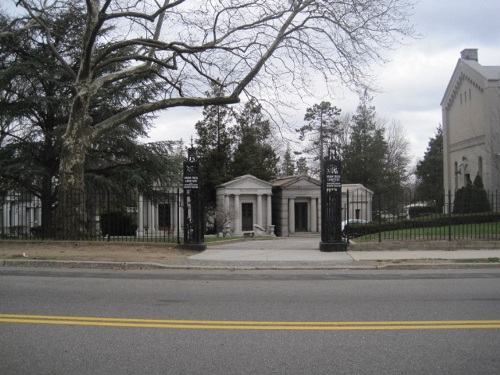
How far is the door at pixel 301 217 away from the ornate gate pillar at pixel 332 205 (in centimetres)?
2555

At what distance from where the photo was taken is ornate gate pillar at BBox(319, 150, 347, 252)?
587 inches

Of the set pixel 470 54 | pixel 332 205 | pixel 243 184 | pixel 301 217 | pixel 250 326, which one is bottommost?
pixel 250 326

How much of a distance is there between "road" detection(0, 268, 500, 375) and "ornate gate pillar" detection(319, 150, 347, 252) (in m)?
4.54

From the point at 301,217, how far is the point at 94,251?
1093 inches

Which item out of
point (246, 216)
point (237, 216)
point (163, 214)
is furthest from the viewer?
point (246, 216)

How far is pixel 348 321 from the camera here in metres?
6.66

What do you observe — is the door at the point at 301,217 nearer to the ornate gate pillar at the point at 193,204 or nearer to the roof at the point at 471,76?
the roof at the point at 471,76

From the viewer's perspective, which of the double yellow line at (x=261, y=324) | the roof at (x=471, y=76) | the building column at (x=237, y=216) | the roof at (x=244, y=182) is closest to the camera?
the double yellow line at (x=261, y=324)

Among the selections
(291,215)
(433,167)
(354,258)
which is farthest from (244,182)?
(433,167)

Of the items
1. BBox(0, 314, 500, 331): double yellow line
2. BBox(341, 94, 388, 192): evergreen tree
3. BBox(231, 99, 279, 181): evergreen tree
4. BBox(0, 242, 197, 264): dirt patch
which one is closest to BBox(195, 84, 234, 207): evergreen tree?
BBox(231, 99, 279, 181): evergreen tree

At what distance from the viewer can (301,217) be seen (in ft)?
134

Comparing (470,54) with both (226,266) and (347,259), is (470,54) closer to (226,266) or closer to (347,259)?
(347,259)

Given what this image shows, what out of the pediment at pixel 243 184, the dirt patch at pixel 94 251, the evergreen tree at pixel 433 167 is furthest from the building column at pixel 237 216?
the evergreen tree at pixel 433 167

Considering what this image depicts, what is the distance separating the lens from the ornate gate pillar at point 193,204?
604 inches
